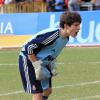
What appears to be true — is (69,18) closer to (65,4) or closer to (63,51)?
(63,51)

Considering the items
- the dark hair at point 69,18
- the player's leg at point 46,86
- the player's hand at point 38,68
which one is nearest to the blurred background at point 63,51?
the dark hair at point 69,18

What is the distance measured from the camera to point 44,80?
8.58 meters

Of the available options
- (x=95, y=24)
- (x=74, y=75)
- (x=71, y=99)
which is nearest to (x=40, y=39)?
(x=71, y=99)

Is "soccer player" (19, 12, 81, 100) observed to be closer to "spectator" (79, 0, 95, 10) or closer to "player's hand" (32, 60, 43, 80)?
"player's hand" (32, 60, 43, 80)

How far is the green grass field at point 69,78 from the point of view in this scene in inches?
446

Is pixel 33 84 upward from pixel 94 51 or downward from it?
upward

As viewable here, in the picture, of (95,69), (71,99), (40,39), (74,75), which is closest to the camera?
(40,39)

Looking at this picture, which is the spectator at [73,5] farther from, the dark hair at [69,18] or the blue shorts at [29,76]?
the dark hair at [69,18]

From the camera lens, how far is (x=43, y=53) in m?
8.48

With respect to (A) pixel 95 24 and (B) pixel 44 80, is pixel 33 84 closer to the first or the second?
(B) pixel 44 80

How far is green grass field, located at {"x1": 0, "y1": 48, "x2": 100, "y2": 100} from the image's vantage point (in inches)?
446

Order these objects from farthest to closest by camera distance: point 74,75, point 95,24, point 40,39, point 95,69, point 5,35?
point 5,35, point 95,24, point 95,69, point 74,75, point 40,39

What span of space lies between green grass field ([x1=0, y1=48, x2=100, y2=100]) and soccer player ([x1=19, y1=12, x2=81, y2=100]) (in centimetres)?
242

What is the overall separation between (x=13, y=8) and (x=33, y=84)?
19.7 meters
